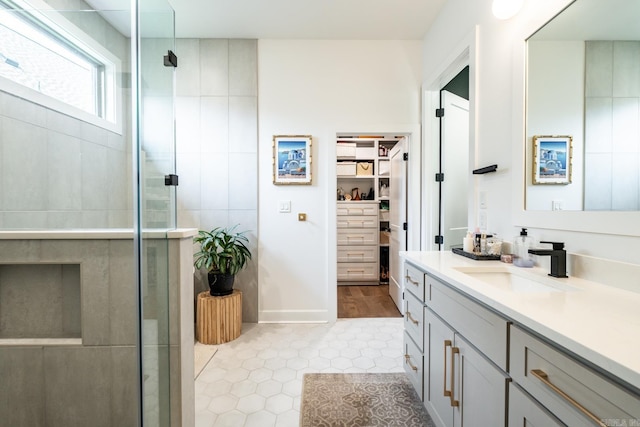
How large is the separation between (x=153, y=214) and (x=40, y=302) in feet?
2.17

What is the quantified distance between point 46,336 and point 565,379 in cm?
189

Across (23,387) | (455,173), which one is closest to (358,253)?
(455,173)

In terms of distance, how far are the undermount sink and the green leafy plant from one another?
72.7 inches

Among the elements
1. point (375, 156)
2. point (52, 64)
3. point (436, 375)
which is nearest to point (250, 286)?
point (436, 375)

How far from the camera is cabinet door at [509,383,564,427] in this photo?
691mm

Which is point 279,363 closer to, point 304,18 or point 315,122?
point 315,122

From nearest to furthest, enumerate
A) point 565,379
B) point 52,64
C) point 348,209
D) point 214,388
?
point 565,379 < point 52,64 < point 214,388 < point 348,209

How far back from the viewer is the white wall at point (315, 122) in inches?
109

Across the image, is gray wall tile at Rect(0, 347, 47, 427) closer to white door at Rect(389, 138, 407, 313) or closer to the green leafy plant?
the green leafy plant

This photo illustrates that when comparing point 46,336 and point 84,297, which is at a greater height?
point 84,297

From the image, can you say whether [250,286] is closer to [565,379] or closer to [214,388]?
[214,388]

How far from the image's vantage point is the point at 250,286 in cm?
279

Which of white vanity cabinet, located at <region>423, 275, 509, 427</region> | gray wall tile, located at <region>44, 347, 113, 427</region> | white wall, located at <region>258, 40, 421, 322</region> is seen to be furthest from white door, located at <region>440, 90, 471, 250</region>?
gray wall tile, located at <region>44, 347, 113, 427</region>

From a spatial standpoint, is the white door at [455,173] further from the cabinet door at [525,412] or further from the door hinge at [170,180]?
the door hinge at [170,180]
